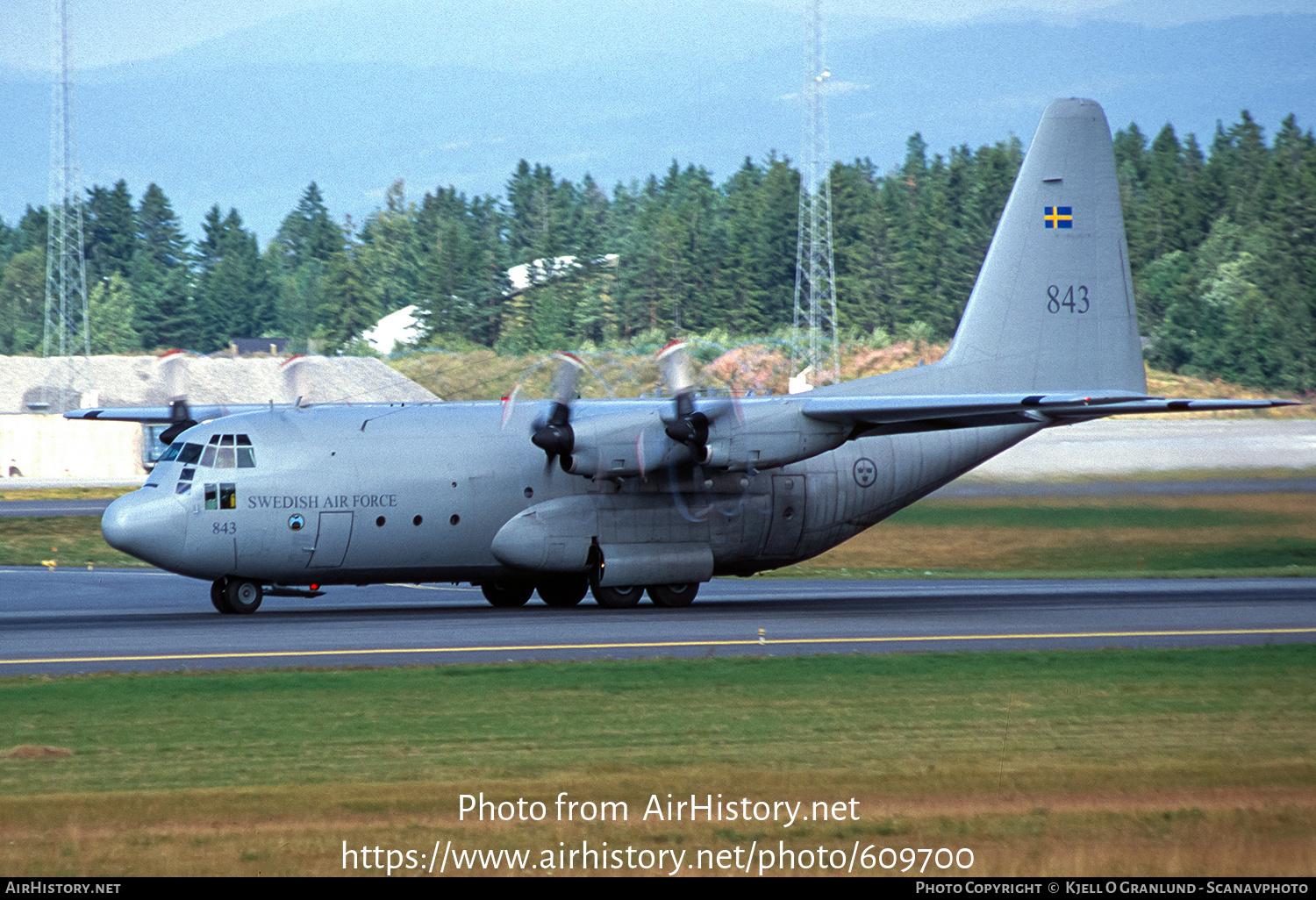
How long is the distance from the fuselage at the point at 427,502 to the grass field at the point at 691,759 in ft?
21.1

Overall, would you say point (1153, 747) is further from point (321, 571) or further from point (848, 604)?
point (321, 571)

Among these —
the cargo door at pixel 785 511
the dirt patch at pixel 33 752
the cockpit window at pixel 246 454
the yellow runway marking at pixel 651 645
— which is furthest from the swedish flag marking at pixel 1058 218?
the dirt patch at pixel 33 752

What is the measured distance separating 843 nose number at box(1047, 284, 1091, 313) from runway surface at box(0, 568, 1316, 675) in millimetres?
5945

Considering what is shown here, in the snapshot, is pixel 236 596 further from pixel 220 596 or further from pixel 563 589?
pixel 563 589

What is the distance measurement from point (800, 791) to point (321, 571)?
14659mm

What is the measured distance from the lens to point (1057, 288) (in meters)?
29.2

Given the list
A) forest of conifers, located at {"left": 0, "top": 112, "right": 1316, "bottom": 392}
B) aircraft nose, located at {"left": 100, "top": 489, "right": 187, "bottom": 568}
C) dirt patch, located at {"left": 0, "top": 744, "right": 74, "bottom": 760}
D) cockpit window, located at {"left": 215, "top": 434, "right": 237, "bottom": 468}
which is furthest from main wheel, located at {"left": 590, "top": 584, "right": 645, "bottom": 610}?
forest of conifers, located at {"left": 0, "top": 112, "right": 1316, "bottom": 392}

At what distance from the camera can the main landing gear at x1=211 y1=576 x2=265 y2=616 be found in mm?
24547

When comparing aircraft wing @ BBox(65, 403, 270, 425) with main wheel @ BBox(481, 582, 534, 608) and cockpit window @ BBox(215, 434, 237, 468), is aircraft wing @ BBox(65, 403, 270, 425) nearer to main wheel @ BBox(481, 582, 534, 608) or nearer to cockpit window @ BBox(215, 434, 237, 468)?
cockpit window @ BBox(215, 434, 237, 468)

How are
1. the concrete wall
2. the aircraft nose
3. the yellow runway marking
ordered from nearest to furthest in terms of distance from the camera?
the yellow runway marking < the aircraft nose < the concrete wall

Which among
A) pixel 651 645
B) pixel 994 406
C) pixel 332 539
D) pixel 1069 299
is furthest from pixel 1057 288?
pixel 332 539

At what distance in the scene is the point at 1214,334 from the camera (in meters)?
87.1

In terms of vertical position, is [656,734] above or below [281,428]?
below

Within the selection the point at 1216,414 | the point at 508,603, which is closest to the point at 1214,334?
the point at 1216,414
